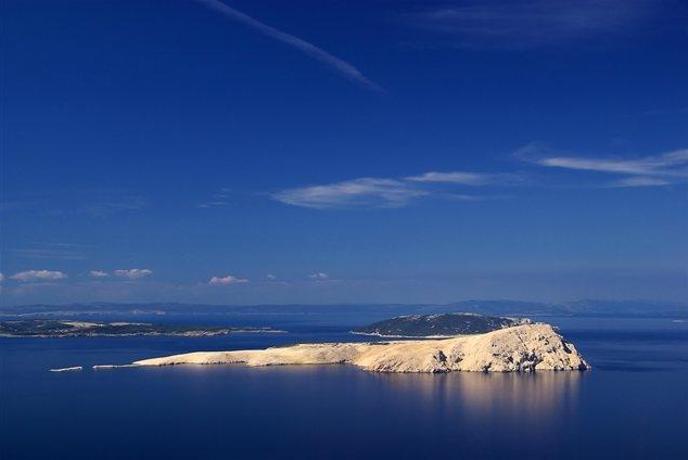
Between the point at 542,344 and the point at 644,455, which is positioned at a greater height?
the point at 542,344

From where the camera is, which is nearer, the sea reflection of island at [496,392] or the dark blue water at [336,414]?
the dark blue water at [336,414]

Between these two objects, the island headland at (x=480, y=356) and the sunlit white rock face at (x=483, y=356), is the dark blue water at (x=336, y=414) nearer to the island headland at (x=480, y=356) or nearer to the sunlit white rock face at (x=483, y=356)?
the island headland at (x=480, y=356)

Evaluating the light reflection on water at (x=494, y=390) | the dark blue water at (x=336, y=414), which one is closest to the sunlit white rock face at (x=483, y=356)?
the light reflection on water at (x=494, y=390)

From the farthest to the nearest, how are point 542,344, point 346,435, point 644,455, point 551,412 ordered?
1. point 542,344
2. point 551,412
3. point 346,435
4. point 644,455

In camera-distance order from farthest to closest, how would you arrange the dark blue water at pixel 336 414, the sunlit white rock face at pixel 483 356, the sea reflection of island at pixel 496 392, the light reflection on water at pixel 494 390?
1. the sunlit white rock face at pixel 483 356
2. the light reflection on water at pixel 494 390
3. the sea reflection of island at pixel 496 392
4. the dark blue water at pixel 336 414

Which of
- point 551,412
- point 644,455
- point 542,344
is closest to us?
point 644,455

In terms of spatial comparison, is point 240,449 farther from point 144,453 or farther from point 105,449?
point 105,449

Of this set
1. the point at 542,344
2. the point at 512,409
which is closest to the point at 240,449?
the point at 512,409
